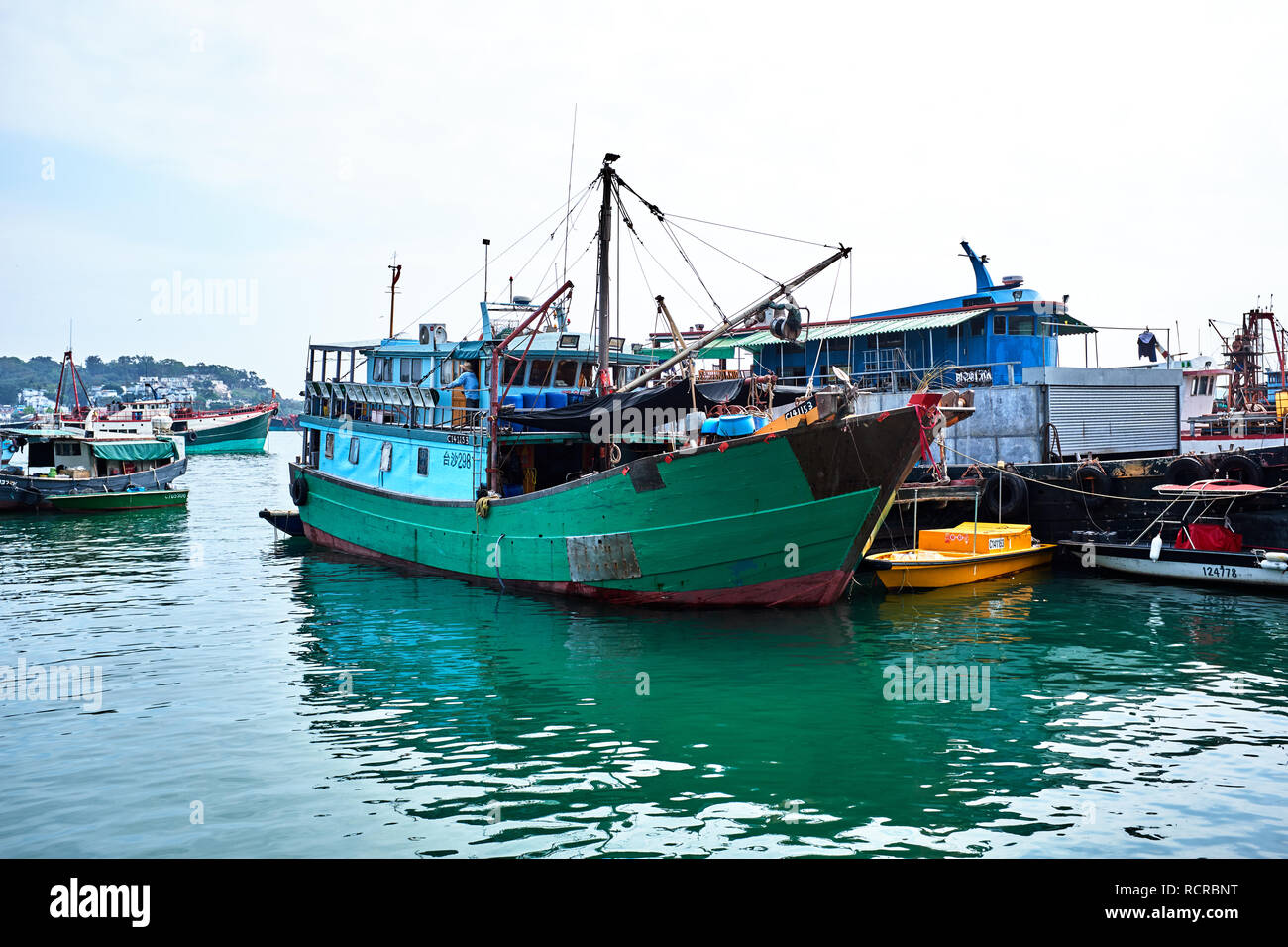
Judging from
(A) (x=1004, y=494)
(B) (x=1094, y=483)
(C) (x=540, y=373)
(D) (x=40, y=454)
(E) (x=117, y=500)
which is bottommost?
(E) (x=117, y=500)

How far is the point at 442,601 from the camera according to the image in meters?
19.1

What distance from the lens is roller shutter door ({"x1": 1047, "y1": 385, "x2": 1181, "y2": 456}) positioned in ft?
94.9

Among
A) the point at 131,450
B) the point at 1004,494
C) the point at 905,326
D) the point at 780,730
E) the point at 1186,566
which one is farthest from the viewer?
the point at 131,450

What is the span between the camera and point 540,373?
2233 centimetres

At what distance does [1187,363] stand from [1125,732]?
40.8m

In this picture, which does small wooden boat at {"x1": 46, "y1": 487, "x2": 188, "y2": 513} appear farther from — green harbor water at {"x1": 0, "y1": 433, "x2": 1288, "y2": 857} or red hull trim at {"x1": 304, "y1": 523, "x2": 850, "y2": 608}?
red hull trim at {"x1": 304, "y1": 523, "x2": 850, "y2": 608}

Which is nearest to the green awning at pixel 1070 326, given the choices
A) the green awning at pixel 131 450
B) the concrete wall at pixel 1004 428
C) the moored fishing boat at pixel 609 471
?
the concrete wall at pixel 1004 428

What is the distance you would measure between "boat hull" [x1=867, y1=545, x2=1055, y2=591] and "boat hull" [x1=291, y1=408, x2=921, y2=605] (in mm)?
2745

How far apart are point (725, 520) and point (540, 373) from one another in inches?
317

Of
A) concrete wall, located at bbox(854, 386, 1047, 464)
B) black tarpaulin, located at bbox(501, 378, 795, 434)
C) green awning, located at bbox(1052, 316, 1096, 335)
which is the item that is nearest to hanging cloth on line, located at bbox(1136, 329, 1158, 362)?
green awning, located at bbox(1052, 316, 1096, 335)

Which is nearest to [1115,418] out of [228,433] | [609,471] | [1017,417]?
[1017,417]

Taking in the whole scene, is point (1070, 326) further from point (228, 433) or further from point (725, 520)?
point (228, 433)
